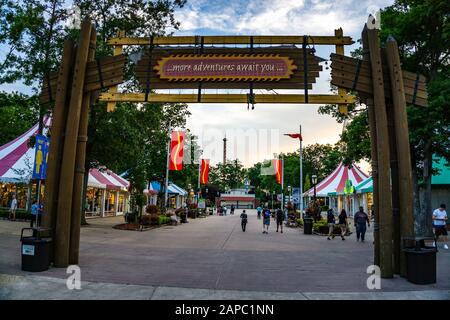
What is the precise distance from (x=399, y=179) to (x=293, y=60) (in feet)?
13.3

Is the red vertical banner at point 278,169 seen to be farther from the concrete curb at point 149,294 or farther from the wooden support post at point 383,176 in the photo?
the concrete curb at point 149,294

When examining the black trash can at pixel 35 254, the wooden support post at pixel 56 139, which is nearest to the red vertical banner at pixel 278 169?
the wooden support post at pixel 56 139

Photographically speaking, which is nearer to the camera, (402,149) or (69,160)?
(402,149)

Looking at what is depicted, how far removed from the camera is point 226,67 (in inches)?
379

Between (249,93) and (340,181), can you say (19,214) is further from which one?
(340,181)

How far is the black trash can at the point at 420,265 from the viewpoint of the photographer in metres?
7.43

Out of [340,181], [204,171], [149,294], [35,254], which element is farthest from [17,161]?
[340,181]

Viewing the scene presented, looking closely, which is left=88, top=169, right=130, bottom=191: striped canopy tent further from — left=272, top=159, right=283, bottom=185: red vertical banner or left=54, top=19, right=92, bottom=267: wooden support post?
left=54, top=19, right=92, bottom=267: wooden support post

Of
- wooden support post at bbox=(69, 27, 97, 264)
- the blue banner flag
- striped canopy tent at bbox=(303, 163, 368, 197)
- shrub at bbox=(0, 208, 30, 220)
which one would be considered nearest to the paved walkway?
wooden support post at bbox=(69, 27, 97, 264)

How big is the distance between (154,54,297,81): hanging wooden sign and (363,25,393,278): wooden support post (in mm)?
2179

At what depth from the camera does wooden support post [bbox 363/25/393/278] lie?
26.1ft

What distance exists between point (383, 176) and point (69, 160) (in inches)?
293

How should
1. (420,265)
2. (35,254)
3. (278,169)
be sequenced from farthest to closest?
(278,169) → (35,254) → (420,265)
